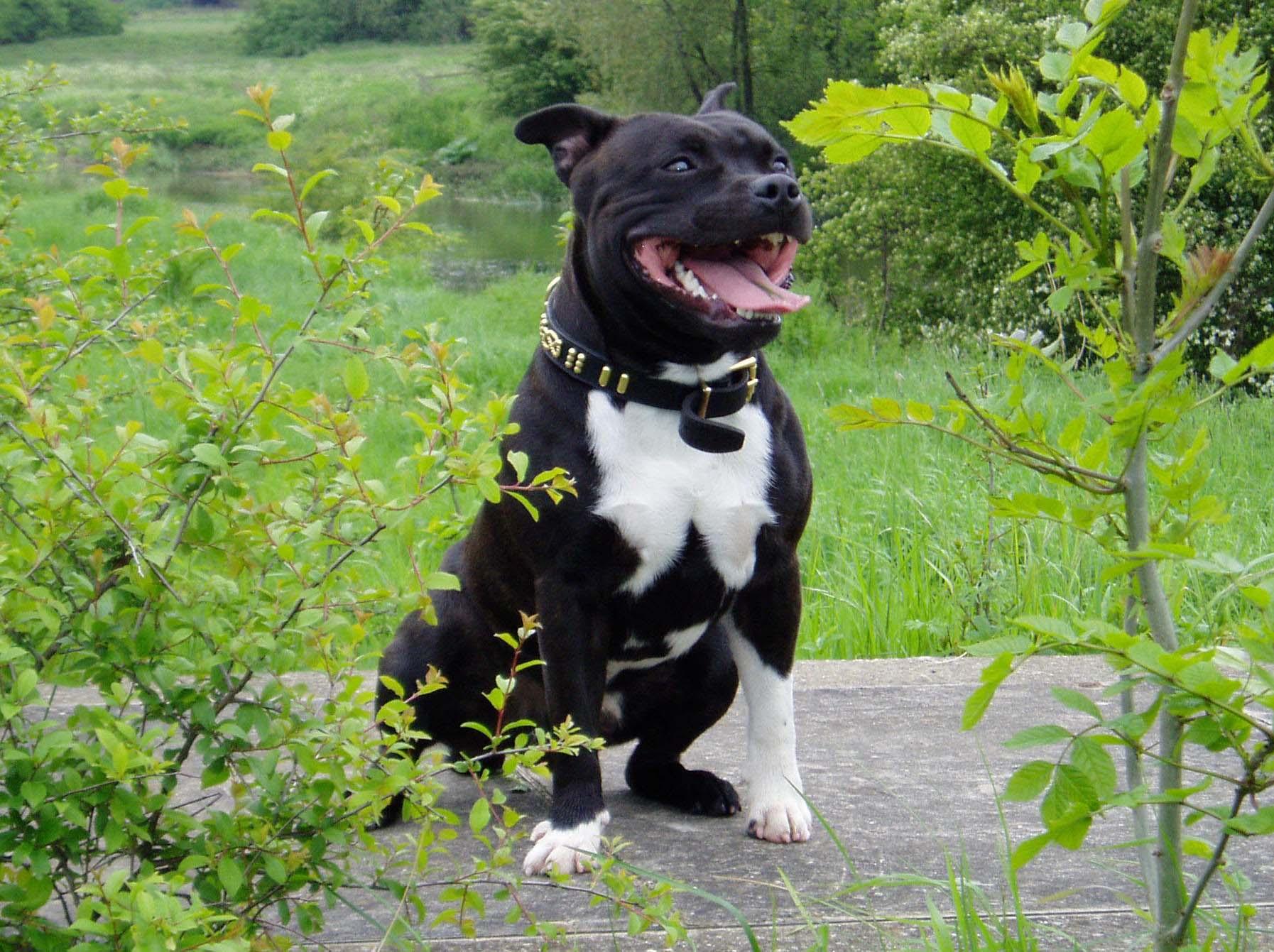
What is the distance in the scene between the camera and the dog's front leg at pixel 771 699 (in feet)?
8.79

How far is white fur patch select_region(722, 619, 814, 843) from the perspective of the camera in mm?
2676

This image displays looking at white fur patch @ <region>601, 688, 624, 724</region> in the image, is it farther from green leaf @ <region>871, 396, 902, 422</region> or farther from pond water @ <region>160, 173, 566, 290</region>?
pond water @ <region>160, 173, 566, 290</region>

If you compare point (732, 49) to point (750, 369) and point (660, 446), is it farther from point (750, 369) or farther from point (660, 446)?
point (660, 446)

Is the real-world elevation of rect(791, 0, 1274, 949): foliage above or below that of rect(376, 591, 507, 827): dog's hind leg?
above

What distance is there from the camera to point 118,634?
1736 millimetres

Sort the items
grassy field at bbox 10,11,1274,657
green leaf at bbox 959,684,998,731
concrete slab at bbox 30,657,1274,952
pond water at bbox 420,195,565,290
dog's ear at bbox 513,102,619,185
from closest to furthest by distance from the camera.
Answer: green leaf at bbox 959,684,998,731, concrete slab at bbox 30,657,1274,952, dog's ear at bbox 513,102,619,185, grassy field at bbox 10,11,1274,657, pond water at bbox 420,195,565,290

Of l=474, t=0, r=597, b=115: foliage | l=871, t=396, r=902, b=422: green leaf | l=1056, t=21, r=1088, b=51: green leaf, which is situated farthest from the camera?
l=474, t=0, r=597, b=115: foliage

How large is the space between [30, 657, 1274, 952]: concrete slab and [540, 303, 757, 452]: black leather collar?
0.70 m

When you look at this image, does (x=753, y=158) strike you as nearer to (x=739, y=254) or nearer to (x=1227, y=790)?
(x=739, y=254)

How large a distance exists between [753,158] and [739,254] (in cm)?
18

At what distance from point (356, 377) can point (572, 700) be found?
98cm

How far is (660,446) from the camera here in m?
2.57

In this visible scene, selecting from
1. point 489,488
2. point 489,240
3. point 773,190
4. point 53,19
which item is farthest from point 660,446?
point 53,19

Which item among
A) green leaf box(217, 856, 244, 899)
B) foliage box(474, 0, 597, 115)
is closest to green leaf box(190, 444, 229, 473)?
green leaf box(217, 856, 244, 899)
